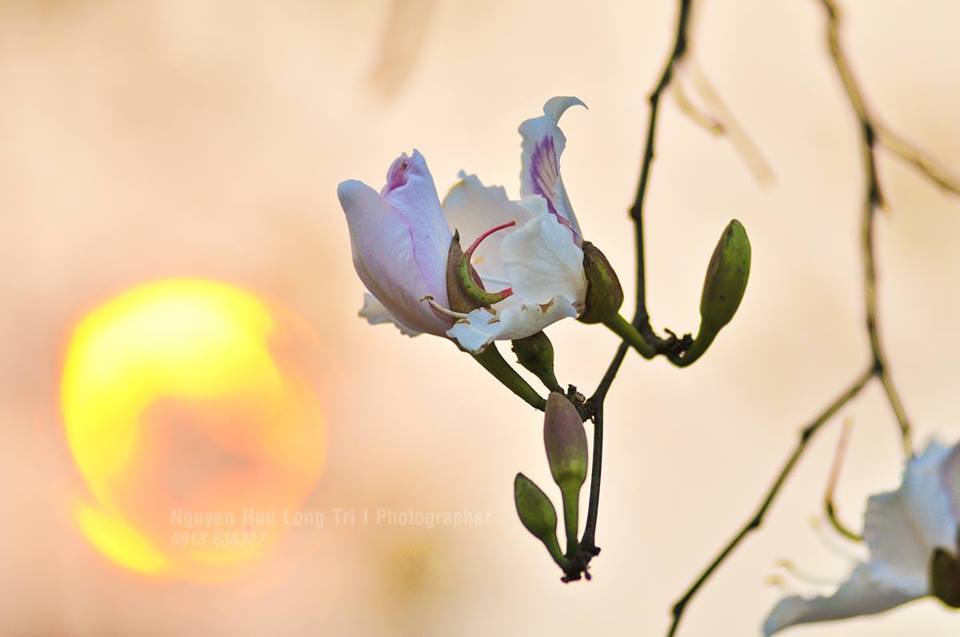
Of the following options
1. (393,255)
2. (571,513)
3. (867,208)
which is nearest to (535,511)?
(571,513)

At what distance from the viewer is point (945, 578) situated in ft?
1.33

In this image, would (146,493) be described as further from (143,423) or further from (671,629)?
(671,629)

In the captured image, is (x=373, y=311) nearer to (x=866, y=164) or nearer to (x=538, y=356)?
(x=538, y=356)

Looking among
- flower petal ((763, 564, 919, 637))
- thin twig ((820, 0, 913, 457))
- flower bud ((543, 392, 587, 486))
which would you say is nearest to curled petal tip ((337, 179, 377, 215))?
flower bud ((543, 392, 587, 486))

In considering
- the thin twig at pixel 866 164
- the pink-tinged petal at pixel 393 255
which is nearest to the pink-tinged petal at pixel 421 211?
the pink-tinged petal at pixel 393 255

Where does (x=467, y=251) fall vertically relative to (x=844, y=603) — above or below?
Result: above

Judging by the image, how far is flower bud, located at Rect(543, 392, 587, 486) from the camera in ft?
1.62

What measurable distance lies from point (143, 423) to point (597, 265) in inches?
45.2

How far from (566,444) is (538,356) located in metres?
0.05

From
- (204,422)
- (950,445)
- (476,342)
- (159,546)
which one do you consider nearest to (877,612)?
(950,445)

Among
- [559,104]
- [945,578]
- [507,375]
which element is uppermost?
[559,104]

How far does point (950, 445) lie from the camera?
0.42 meters

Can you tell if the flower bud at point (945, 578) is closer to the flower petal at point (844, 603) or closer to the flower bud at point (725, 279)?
the flower petal at point (844, 603)

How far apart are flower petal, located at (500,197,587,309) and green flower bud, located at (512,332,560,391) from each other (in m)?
0.02
